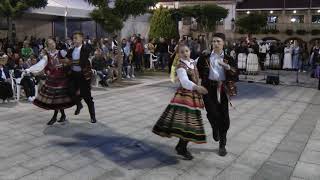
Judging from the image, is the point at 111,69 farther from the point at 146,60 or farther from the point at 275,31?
the point at 275,31

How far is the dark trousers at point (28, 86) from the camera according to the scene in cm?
990

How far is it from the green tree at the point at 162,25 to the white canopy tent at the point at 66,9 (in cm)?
933

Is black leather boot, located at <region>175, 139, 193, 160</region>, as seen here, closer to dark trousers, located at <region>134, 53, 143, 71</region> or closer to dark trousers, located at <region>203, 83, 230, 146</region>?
dark trousers, located at <region>203, 83, 230, 146</region>

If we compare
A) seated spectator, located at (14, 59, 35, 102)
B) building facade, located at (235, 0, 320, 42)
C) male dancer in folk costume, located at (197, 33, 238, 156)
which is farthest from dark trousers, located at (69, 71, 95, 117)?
building facade, located at (235, 0, 320, 42)

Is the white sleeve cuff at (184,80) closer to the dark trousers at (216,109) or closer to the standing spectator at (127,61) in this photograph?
the dark trousers at (216,109)

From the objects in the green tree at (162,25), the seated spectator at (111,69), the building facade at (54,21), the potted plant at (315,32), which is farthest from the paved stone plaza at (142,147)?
the potted plant at (315,32)

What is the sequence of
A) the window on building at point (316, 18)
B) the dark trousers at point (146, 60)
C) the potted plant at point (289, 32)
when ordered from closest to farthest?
the dark trousers at point (146, 60), the window on building at point (316, 18), the potted plant at point (289, 32)

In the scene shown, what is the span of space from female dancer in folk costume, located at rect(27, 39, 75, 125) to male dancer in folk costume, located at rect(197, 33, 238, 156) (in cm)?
268

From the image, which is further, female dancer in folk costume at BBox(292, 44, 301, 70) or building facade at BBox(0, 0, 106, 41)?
Result: female dancer in folk costume at BBox(292, 44, 301, 70)

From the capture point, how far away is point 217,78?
532 centimetres

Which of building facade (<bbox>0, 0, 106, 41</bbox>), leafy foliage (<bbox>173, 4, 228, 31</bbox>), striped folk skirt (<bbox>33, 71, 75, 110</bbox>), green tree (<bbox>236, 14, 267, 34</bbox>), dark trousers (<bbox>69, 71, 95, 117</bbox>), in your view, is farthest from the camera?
green tree (<bbox>236, 14, 267, 34</bbox>)

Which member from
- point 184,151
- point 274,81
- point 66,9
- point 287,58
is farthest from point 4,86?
point 287,58

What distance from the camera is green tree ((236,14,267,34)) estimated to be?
38838mm

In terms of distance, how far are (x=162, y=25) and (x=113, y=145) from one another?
Answer: 2089 centimetres
